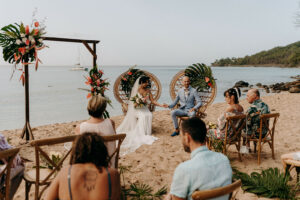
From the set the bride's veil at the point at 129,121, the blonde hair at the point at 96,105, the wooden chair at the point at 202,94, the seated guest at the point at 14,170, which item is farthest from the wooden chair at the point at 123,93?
the seated guest at the point at 14,170

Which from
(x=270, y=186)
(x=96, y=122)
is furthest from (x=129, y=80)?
(x=270, y=186)

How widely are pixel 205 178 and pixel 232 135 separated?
3137mm

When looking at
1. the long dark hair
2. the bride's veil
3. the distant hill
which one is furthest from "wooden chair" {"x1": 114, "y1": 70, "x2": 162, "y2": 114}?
the distant hill

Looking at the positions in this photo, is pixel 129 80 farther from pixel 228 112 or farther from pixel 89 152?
pixel 89 152

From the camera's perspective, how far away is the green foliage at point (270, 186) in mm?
3443

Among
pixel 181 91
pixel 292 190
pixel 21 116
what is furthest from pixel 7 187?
pixel 21 116

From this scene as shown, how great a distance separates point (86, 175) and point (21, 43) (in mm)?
5036

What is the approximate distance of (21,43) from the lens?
5758 millimetres

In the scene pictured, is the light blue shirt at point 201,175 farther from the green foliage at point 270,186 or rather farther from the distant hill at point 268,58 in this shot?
the distant hill at point 268,58

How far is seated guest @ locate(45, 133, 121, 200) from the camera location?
1786 mm

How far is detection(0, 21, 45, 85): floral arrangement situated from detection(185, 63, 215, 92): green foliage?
4.35 meters

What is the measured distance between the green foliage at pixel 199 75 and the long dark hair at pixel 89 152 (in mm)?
6160

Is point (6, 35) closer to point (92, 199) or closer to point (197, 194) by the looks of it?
point (92, 199)

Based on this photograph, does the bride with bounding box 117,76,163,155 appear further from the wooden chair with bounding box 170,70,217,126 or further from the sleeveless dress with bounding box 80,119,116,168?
the sleeveless dress with bounding box 80,119,116,168
